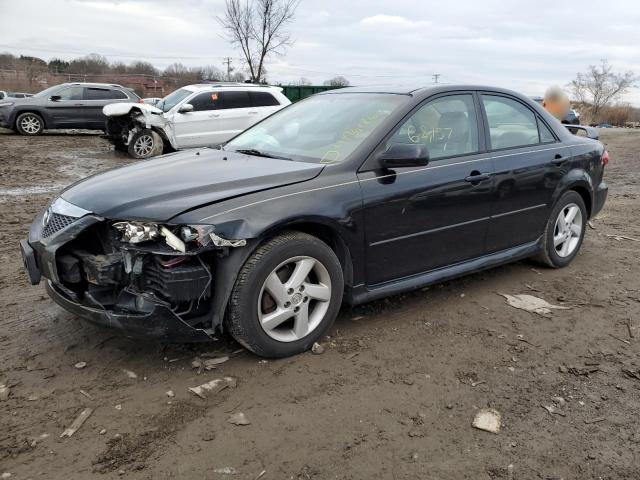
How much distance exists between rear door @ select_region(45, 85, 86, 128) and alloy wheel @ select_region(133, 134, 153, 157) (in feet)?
17.1

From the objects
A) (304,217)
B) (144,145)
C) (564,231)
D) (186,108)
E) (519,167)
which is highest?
(186,108)

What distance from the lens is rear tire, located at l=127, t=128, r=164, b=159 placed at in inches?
482

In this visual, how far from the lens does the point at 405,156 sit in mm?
3420

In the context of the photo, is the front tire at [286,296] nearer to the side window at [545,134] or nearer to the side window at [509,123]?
the side window at [509,123]

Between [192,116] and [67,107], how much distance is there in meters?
6.33

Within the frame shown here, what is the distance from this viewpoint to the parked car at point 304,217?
9.59 ft

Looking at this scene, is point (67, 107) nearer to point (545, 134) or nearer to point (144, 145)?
point (144, 145)

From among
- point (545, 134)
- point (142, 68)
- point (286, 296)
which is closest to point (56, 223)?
point (286, 296)

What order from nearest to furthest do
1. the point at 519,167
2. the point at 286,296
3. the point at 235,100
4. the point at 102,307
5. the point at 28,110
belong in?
1. the point at 102,307
2. the point at 286,296
3. the point at 519,167
4. the point at 235,100
5. the point at 28,110

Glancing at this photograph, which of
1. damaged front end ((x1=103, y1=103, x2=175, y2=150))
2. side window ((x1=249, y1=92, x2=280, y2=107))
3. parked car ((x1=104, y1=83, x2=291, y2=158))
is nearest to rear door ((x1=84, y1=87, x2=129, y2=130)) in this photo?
parked car ((x1=104, y1=83, x2=291, y2=158))

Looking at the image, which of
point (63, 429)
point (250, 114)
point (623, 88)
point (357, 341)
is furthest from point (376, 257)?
point (623, 88)

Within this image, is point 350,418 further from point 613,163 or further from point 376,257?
point 613,163

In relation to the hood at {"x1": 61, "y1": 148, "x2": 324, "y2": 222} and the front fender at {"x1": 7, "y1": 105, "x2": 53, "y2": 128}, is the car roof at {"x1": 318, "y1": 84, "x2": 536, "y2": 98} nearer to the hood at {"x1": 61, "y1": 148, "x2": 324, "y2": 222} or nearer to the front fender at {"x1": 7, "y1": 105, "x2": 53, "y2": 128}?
the hood at {"x1": 61, "y1": 148, "x2": 324, "y2": 222}

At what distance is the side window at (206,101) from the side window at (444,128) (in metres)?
9.02
